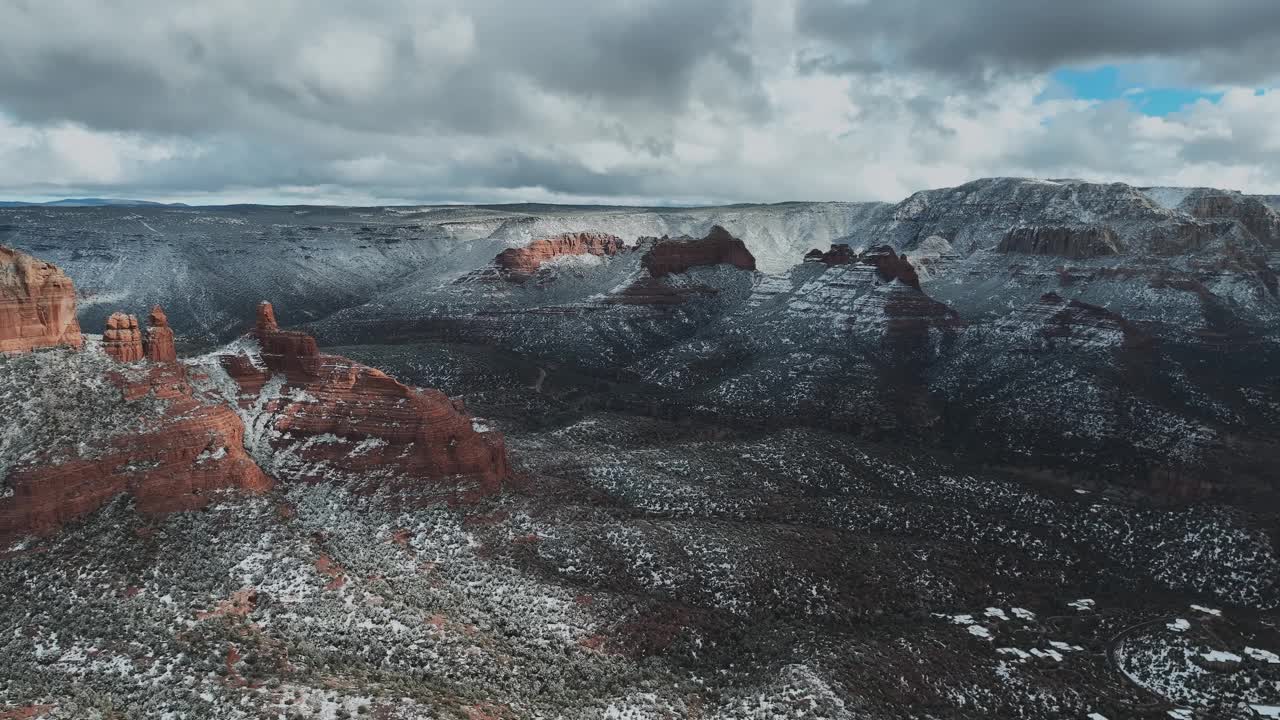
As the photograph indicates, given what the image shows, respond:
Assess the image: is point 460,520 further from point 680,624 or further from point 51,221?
point 51,221

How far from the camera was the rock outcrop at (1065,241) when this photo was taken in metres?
132

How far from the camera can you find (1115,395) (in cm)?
8025

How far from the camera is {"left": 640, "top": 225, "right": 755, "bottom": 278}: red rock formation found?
143500 millimetres

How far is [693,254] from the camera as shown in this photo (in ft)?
488

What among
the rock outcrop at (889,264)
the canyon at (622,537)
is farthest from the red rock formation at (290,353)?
the rock outcrop at (889,264)

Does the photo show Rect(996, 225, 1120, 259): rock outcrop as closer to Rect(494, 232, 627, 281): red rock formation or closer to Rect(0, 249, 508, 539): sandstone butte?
Rect(494, 232, 627, 281): red rock formation

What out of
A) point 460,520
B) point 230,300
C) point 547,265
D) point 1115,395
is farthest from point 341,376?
point 230,300

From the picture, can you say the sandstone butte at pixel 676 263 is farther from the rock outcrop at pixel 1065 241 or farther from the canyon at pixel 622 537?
the rock outcrop at pixel 1065 241

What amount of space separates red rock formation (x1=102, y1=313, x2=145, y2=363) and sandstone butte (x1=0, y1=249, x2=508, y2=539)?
78mm

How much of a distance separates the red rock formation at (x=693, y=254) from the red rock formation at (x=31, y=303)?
354 feet

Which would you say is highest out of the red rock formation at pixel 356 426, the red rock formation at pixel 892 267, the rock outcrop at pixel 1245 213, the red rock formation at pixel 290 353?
the rock outcrop at pixel 1245 213

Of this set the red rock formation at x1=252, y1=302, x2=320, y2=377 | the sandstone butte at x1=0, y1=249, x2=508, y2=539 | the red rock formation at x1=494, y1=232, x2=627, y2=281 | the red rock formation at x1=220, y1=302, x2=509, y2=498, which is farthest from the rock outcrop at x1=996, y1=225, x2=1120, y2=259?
the red rock formation at x1=252, y1=302, x2=320, y2=377

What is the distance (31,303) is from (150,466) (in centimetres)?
1145

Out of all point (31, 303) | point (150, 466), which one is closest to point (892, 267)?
point (150, 466)
